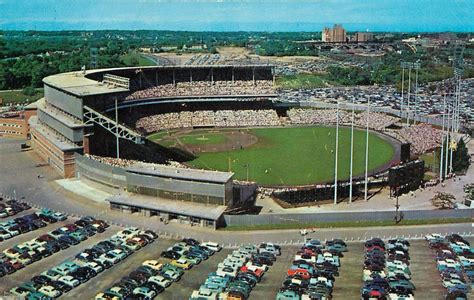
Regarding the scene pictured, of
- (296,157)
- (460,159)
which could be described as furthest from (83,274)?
(460,159)

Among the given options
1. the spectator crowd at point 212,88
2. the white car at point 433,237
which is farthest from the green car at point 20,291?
the spectator crowd at point 212,88

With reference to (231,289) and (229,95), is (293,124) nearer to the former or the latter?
(229,95)

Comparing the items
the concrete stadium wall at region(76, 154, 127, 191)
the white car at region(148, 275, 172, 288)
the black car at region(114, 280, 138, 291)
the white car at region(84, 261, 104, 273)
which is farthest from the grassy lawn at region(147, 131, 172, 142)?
the black car at region(114, 280, 138, 291)

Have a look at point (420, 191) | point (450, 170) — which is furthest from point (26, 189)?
point (450, 170)

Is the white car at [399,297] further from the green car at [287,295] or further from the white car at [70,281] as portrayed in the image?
the white car at [70,281]

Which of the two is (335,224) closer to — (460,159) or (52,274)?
(52,274)

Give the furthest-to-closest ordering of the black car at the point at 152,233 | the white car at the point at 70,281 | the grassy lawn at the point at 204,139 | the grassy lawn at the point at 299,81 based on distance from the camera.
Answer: the grassy lawn at the point at 299,81, the grassy lawn at the point at 204,139, the black car at the point at 152,233, the white car at the point at 70,281

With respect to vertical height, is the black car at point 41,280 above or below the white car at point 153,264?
below
